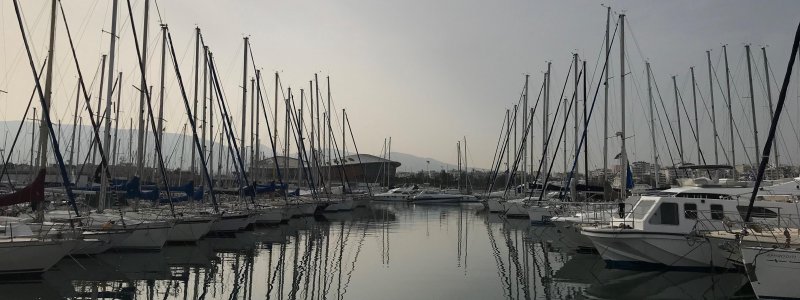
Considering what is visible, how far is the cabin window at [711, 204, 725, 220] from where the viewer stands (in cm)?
2189

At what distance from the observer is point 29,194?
20.8 metres

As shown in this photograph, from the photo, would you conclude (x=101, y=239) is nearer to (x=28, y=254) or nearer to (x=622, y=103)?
(x=28, y=254)

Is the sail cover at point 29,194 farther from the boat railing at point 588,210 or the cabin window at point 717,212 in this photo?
the cabin window at point 717,212

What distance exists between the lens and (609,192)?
39438 millimetres

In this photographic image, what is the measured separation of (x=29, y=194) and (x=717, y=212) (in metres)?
24.8

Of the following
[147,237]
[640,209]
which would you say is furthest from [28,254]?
[640,209]

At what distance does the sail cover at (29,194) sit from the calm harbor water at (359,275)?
268cm

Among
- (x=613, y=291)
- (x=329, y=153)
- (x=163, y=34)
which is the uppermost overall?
(x=163, y=34)

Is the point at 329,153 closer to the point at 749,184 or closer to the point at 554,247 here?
the point at 554,247

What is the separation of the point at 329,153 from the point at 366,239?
38876 mm

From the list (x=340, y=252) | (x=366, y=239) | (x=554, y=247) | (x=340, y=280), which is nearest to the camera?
(x=340, y=280)

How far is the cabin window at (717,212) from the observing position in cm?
2189

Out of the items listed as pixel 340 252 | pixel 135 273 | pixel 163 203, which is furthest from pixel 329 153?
pixel 135 273

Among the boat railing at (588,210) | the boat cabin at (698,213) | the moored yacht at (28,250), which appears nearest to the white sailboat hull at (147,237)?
the moored yacht at (28,250)
